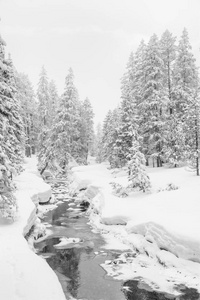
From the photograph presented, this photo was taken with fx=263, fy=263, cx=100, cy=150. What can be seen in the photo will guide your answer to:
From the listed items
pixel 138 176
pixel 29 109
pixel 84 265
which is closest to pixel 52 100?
pixel 29 109

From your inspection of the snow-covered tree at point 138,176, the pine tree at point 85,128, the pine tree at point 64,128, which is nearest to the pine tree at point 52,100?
the pine tree at point 85,128

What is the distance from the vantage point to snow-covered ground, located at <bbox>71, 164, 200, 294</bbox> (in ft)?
33.6

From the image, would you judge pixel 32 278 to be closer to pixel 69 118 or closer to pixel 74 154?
pixel 69 118

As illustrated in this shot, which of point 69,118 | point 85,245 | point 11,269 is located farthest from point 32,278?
point 69,118

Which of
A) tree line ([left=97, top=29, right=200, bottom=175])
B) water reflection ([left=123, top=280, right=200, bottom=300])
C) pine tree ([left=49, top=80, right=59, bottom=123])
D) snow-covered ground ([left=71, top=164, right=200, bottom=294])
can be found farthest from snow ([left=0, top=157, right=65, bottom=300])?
pine tree ([left=49, top=80, right=59, bottom=123])

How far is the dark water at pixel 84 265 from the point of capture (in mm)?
8930

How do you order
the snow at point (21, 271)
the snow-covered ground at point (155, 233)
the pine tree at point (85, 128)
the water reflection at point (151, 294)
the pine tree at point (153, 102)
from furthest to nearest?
the pine tree at point (85, 128) < the pine tree at point (153, 102) < the snow-covered ground at point (155, 233) < the water reflection at point (151, 294) < the snow at point (21, 271)

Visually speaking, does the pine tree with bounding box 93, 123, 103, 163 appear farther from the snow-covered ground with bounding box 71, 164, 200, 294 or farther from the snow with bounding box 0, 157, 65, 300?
the snow with bounding box 0, 157, 65, 300

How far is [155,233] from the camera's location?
41.3 feet

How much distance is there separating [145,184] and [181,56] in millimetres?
20354

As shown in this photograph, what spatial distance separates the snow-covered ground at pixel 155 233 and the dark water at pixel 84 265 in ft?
1.65

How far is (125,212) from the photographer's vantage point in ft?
53.2

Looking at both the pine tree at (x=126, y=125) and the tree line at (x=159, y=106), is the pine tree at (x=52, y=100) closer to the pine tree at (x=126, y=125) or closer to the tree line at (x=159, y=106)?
the tree line at (x=159, y=106)

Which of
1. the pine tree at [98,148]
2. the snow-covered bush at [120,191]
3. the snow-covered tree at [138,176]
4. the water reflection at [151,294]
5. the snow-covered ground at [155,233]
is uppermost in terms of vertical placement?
the pine tree at [98,148]
